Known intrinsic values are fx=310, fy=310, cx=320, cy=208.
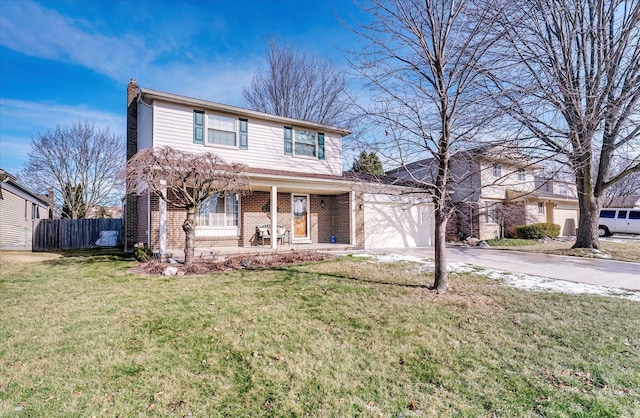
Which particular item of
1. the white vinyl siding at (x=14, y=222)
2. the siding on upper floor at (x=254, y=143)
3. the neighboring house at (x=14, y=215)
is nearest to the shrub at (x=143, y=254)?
the siding on upper floor at (x=254, y=143)

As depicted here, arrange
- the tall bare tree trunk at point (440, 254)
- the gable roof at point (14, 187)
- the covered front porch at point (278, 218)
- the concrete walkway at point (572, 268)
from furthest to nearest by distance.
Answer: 1. the gable roof at point (14, 187)
2. the covered front porch at point (278, 218)
3. the concrete walkway at point (572, 268)
4. the tall bare tree trunk at point (440, 254)

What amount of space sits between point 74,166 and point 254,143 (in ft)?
61.5

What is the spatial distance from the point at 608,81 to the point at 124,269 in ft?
50.4

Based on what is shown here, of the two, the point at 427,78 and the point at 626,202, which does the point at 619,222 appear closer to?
the point at 626,202

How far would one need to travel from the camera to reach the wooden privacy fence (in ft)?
52.2

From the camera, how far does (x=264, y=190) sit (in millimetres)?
13039

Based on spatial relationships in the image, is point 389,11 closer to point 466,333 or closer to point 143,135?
point 466,333

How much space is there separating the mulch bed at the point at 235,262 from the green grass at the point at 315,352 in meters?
1.96

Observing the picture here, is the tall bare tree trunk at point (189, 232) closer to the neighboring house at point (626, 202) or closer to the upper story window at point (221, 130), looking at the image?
the upper story window at point (221, 130)

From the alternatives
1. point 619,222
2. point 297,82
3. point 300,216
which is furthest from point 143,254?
point 619,222

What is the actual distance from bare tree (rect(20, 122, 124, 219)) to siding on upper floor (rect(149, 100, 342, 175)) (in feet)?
45.1

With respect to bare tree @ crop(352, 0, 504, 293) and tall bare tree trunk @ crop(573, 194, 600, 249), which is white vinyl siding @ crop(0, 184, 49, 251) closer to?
bare tree @ crop(352, 0, 504, 293)

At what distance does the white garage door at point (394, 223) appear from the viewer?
1426 centimetres

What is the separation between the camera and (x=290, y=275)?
7895 mm
